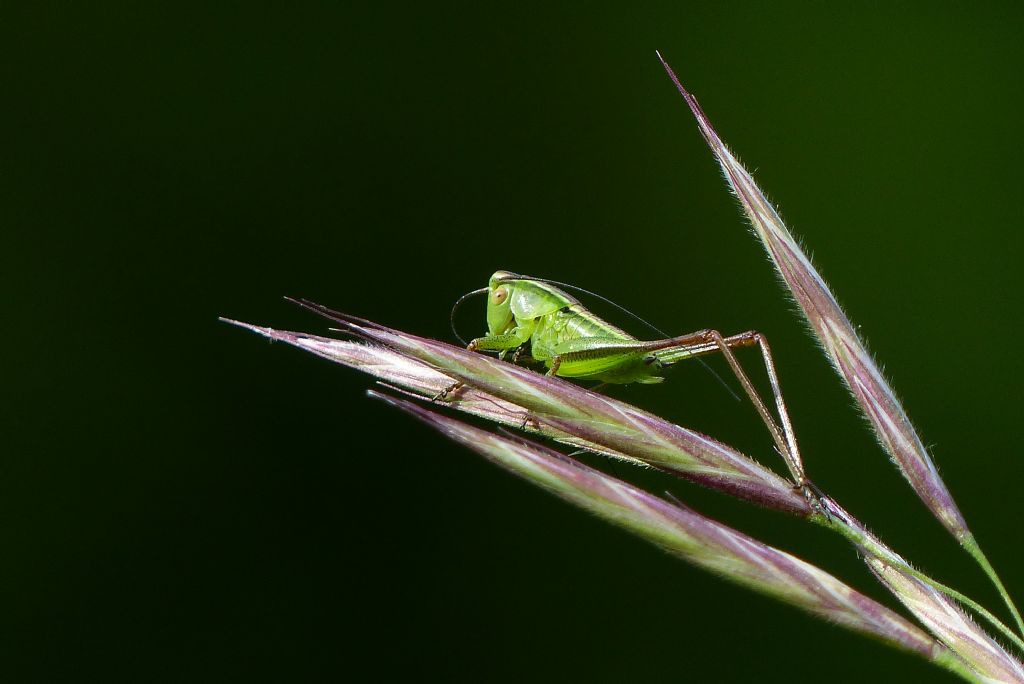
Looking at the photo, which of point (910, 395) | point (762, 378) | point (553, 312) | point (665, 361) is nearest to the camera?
point (665, 361)

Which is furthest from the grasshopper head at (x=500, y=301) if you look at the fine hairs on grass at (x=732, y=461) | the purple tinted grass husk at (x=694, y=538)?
the purple tinted grass husk at (x=694, y=538)

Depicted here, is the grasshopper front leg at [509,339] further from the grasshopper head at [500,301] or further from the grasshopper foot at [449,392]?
the grasshopper foot at [449,392]

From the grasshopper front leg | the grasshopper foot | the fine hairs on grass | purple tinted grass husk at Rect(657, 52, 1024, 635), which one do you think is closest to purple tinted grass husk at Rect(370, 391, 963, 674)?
the fine hairs on grass

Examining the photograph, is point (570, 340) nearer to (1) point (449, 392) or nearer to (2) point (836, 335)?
(1) point (449, 392)

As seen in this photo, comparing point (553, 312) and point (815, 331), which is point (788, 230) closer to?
point (815, 331)

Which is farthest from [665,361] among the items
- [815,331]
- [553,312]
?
[815,331]

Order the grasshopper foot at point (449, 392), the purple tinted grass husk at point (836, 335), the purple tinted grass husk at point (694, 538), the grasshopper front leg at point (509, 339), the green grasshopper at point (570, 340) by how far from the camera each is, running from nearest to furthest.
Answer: the purple tinted grass husk at point (694, 538)
the purple tinted grass husk at point (836, 335)
the grasshopper foot at point (449, 392)
the green grasshopper at point (570, 340)
the grasshopper front leg at point (509, 339)
